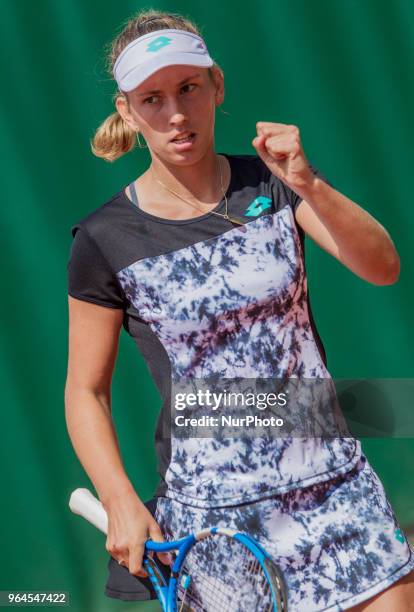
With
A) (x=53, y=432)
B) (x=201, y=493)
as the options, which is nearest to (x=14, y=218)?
(x=53, y=432)

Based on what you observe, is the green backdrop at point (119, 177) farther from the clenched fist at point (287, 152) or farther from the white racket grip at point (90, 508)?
the clenched fist at point (287, 152)

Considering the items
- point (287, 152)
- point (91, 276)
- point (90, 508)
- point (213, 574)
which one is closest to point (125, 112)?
point (91, 276)

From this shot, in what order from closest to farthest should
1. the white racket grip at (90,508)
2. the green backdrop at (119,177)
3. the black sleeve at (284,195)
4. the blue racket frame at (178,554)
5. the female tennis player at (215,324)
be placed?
1. the blue racket frame at (178,554)
2. the female tennis player at (215,324)
3. the black sleeve at (284,195)
4. the white racket grip at (90,508)
5. the green backdrop at (119,177)

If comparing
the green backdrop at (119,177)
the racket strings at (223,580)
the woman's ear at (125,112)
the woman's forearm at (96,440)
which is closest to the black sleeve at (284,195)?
the woman's ear at (125,112)

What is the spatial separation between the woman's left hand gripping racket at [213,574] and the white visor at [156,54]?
0.85 meters

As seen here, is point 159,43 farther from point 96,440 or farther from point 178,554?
→ point 178,554

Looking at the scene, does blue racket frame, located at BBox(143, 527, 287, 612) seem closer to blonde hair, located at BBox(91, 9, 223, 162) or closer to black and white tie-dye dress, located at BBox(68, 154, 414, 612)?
black and white tie-dye dress, located at BBox(68, 154, 414, 612)

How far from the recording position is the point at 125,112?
2316mm

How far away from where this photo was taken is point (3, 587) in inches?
131

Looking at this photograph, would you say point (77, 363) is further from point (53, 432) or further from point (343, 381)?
point (343, 381)

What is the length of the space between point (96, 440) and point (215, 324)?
0.37 metres

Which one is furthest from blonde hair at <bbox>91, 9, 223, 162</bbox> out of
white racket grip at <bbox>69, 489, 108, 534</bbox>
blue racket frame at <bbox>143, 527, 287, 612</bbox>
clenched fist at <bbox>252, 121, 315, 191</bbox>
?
blue racket frame at <bbox>143, 527, 287, 612</bbox>

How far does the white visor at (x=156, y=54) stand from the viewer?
2141mm

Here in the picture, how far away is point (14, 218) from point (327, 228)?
4.81 ft
